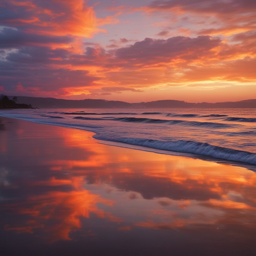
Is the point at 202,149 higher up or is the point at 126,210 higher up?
the point at 202,149

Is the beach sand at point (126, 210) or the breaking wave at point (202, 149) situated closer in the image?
the beach sand at point (126, 210)

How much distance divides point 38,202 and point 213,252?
2.42m

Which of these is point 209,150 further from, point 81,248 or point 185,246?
point 81,248

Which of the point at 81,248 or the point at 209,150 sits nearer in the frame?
the point at 81,248

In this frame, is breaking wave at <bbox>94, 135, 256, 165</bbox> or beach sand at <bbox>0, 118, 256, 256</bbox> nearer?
beach sand at <bbox>0, 118, 256, 256</bbox>

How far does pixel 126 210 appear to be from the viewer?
10.8 ft

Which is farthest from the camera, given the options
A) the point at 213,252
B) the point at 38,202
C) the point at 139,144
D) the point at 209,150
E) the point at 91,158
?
the point at 139,144

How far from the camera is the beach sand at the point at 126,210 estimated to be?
246 cm

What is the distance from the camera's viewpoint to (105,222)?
9.59ft

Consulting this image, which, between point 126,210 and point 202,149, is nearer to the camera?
point 126,210

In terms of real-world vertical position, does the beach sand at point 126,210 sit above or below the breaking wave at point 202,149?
below

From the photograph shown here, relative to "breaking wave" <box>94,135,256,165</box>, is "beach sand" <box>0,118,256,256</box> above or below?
below

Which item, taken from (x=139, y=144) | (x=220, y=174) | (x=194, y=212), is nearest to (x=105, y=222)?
(x=194, y=212)

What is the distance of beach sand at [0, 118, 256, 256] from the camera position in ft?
8.05
